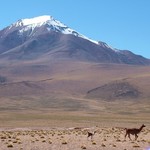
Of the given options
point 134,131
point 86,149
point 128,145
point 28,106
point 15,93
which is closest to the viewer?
point 86,149

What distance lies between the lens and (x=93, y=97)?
192 metres

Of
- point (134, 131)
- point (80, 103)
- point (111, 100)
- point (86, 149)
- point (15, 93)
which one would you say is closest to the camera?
point (86, 149)

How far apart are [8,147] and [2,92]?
6969 inches

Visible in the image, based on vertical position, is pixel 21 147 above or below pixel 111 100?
below

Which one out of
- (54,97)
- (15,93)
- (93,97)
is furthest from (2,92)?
(93,97)

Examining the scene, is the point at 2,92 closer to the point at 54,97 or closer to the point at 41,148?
the point at 54,97

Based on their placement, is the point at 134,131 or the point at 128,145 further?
the point at 134,131

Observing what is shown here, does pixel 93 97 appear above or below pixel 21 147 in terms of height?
above

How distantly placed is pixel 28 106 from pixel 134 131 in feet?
414

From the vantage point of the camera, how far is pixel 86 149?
24500 mm

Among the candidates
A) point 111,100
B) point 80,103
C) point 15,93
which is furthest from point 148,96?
point 15,93

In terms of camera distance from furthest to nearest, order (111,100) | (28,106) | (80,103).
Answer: (111,100) < (80,103) < (28,106)

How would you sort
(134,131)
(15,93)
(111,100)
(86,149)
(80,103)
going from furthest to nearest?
(15,93)
(111,100)
(80,103)
(134,131)
(86,149)

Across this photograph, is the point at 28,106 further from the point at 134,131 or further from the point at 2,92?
the point at 134,131
